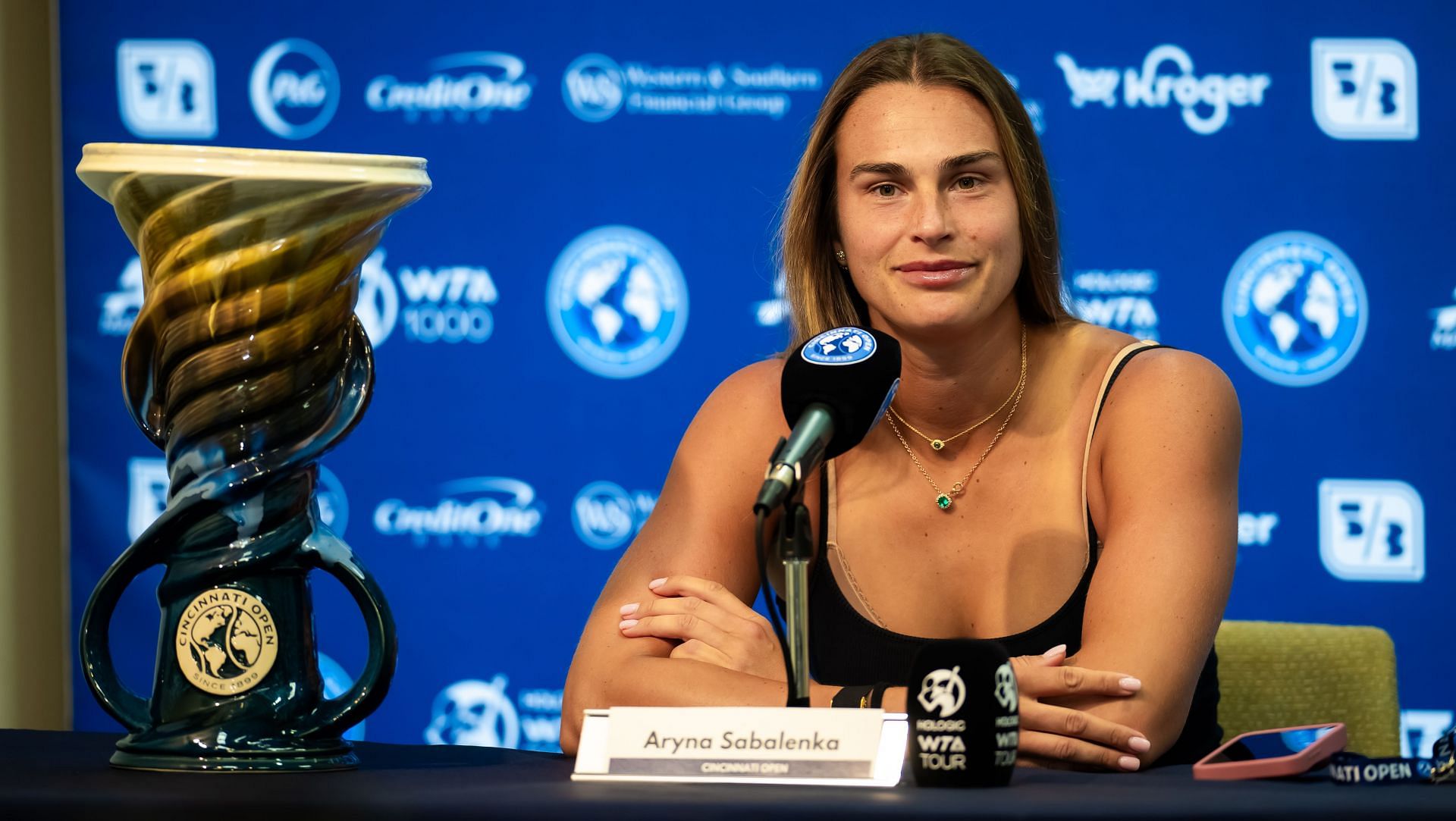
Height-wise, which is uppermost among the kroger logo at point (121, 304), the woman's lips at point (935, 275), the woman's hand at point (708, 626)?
the kroger logo at point (121, 304)

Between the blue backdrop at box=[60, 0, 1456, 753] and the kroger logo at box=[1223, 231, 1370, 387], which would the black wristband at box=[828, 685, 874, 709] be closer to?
the blue backdrop at box=[60, 0, 1456, 753]

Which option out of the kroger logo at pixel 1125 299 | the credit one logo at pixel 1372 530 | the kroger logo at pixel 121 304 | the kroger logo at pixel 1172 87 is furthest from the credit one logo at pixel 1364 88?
the kroger logo at pixel 121 304

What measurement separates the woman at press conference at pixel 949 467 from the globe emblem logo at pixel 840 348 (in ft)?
1.59

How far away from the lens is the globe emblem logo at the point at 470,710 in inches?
137

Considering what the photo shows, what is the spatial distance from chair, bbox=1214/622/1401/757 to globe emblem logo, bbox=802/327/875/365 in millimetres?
1273

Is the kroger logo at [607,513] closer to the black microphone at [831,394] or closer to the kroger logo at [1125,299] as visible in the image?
the kroger logo at [1125,299]

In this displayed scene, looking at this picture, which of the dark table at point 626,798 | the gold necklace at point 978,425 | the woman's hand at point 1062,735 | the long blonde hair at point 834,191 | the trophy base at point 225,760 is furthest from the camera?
the gold necklace at point 978,425

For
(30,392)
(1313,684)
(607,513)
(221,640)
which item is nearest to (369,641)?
(221,640)

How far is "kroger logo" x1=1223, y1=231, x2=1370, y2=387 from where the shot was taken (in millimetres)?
3393

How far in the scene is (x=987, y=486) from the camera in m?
2.01

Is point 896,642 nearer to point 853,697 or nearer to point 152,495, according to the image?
point 853,697

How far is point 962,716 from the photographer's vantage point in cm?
106

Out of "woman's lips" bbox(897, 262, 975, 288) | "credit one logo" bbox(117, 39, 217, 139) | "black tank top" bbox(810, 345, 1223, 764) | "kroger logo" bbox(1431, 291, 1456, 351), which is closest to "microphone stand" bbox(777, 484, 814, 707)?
"black tank top" bbox(810, 345, 1223, 764)

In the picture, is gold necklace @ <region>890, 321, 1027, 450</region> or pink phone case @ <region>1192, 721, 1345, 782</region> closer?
pink phone case @ <region>1192, 721, 1345, 782</region>
